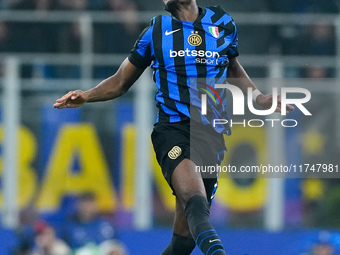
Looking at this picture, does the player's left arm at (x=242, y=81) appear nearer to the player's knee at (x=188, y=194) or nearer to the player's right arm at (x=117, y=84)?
the player's right arm at (x=117, y=84)

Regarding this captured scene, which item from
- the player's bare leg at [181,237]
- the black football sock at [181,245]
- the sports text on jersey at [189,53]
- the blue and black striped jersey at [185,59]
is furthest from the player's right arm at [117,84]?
the black football sock at [181,245]

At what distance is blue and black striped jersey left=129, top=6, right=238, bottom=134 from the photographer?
543 centimetres

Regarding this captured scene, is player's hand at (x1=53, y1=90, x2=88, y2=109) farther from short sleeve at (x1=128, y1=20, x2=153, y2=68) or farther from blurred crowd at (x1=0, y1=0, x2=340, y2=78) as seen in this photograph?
blurred crowd at (x1=0, y1=0, x2=340, y2=78)

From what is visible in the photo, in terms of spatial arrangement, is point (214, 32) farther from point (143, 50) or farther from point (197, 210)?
point (197, 210)

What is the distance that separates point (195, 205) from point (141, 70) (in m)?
1.20

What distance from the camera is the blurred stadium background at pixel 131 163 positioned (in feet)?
30.1

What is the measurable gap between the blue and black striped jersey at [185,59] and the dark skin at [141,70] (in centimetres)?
10

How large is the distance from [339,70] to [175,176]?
16.8ft

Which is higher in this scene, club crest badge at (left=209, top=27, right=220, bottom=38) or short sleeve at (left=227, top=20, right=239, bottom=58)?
club crest badge at (left=209, top=27, right=220, bottom=38)

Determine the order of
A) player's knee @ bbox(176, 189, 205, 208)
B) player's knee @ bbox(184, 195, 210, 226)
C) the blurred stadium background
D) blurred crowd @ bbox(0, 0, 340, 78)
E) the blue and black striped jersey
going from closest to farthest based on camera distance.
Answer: player's knee @ bbox(184, 195, 210, 226) → player's knee @ bbox(176, 189, 205, 208) → the blue and black striped jersey → the blurred stadium background → blurred crowd @ bbox(0, 0, 340, 78)

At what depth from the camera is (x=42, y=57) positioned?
9.80 meters

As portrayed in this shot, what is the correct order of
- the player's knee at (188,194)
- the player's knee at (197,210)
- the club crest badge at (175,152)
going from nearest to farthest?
the player's knee at (197,210)
the player's knee at (188,194)
the club crest badge at (175,152)

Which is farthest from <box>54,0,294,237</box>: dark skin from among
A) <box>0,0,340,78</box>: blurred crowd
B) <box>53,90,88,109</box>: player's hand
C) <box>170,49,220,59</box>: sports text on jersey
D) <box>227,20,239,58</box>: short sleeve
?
<box>0,0,340,78</box>: blurred crowd

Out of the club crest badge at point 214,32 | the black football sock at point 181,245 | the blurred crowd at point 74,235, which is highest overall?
the club crest badge at point 214,32
